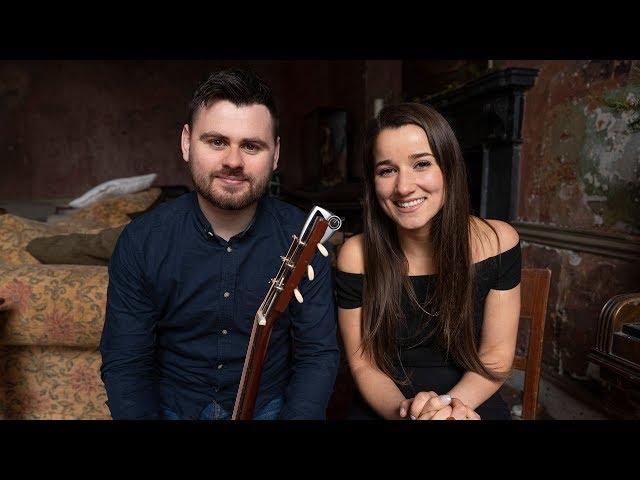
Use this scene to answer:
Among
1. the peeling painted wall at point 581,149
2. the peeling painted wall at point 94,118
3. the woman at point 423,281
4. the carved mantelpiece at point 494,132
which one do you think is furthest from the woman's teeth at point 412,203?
the peeling painted wall at point 94,118

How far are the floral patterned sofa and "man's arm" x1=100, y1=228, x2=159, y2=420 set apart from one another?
40 centimetres

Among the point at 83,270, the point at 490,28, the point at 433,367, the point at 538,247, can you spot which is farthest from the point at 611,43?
the point at 83,270

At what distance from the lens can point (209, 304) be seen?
1.36 metres

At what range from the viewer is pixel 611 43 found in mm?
1510

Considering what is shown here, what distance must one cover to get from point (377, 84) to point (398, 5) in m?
4.41

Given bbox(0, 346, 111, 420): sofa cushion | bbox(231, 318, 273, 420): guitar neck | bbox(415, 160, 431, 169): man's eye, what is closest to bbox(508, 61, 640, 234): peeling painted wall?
bbox(415, 160, 431, 169): man's eye

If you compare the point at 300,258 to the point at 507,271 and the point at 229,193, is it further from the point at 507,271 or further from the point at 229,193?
the point at 507,271

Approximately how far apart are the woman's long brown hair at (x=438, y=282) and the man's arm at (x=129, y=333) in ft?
1.93

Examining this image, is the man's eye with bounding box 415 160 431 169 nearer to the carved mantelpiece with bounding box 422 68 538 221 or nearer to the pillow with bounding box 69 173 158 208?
the carved mantelpiece with bounding box 422 68 538 221

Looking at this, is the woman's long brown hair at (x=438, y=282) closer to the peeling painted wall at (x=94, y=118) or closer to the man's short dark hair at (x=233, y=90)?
the man's short dark hair at (x=233, y=90)

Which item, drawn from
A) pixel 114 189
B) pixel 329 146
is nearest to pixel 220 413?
pixel 114 189

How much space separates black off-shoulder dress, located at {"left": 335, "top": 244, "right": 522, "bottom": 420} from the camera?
140 cm

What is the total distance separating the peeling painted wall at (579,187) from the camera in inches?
80.2

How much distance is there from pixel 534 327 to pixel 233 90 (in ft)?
3.48
